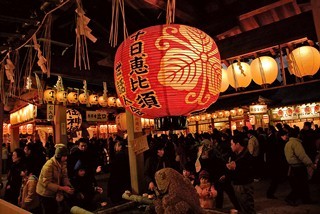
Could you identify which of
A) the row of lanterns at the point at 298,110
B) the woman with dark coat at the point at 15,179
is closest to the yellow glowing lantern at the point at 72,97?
the woman with dark coat at the point at 15,179

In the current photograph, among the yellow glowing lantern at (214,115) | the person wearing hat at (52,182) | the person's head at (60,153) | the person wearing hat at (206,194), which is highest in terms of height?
the yellow glowing lantern at (214,115)

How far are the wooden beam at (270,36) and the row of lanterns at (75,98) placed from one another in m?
6.39

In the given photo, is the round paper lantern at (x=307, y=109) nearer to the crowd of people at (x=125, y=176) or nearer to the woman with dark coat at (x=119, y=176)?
the crowd of people at (x=125, y=176)

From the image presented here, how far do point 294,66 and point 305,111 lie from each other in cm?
1419

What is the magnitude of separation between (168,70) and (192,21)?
3646 mm

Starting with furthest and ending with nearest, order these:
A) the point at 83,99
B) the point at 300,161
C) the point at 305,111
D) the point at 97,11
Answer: the point at 305,111, the point at 83,99, the point at 300,161, the point at 97,11

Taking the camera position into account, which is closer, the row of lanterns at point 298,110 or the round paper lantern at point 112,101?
the round paper lantern at point 112,101

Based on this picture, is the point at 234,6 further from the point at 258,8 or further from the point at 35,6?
the point at 35,6

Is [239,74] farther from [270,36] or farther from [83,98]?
[83,98]

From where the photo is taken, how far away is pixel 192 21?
6191mm

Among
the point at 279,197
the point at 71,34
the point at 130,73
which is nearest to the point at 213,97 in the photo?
the point at 130,73

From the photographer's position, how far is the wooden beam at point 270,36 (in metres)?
5.11

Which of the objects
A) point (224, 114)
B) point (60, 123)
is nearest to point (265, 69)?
point (60, 123)

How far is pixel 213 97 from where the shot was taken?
140 inches
